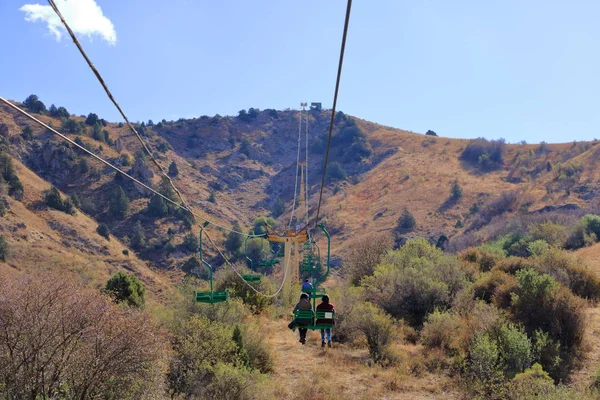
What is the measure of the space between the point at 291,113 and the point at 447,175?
62221mm

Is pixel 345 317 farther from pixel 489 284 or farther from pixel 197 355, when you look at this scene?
pixel 197 355

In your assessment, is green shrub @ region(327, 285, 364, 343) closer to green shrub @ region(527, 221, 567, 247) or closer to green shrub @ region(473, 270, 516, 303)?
green shrub @ region(473, 270, 516, 303)

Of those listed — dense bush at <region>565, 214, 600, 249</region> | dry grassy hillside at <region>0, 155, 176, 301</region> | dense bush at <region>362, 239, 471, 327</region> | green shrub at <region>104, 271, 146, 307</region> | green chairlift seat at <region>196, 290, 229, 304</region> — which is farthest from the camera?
dry grassy hillside at <region>0, 155, 176, 301</region>

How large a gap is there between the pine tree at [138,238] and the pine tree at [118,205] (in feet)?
13.7

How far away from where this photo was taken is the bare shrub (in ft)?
49.5

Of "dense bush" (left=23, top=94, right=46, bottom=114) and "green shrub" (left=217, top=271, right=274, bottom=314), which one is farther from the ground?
"dense bush" (left=23, top=94, right=46, bottom=114)

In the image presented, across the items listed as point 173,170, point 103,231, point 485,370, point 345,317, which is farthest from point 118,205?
point 485,370

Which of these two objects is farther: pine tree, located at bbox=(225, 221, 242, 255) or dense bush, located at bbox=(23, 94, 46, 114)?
dense bush, located at bbox=(23, 94, 46, 114)

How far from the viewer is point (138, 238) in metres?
66.0

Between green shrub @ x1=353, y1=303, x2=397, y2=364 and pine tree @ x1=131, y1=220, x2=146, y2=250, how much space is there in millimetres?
46593

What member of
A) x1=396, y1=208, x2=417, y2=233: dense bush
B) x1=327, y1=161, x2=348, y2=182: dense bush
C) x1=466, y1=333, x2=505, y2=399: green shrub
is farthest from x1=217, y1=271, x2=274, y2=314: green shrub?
x1=327, y1=161, x2=348, y2=182: dense bush


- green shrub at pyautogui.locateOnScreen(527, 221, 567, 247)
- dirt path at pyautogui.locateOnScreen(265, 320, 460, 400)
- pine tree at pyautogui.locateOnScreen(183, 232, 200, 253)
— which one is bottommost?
pine tree at pyautogui.locateOnScreen(183, 232, 200, 253)

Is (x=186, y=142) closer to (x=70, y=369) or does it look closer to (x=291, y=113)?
(x=291, y=113)

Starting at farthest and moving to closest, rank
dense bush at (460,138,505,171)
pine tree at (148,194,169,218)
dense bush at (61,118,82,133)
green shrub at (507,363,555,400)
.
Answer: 1. dense bush at (460,138,505,171)
2. dense bush at (61,118,82,133)
3. pine tree at (148,194,169,218)
4. green shrub at (507,363,555,400)
